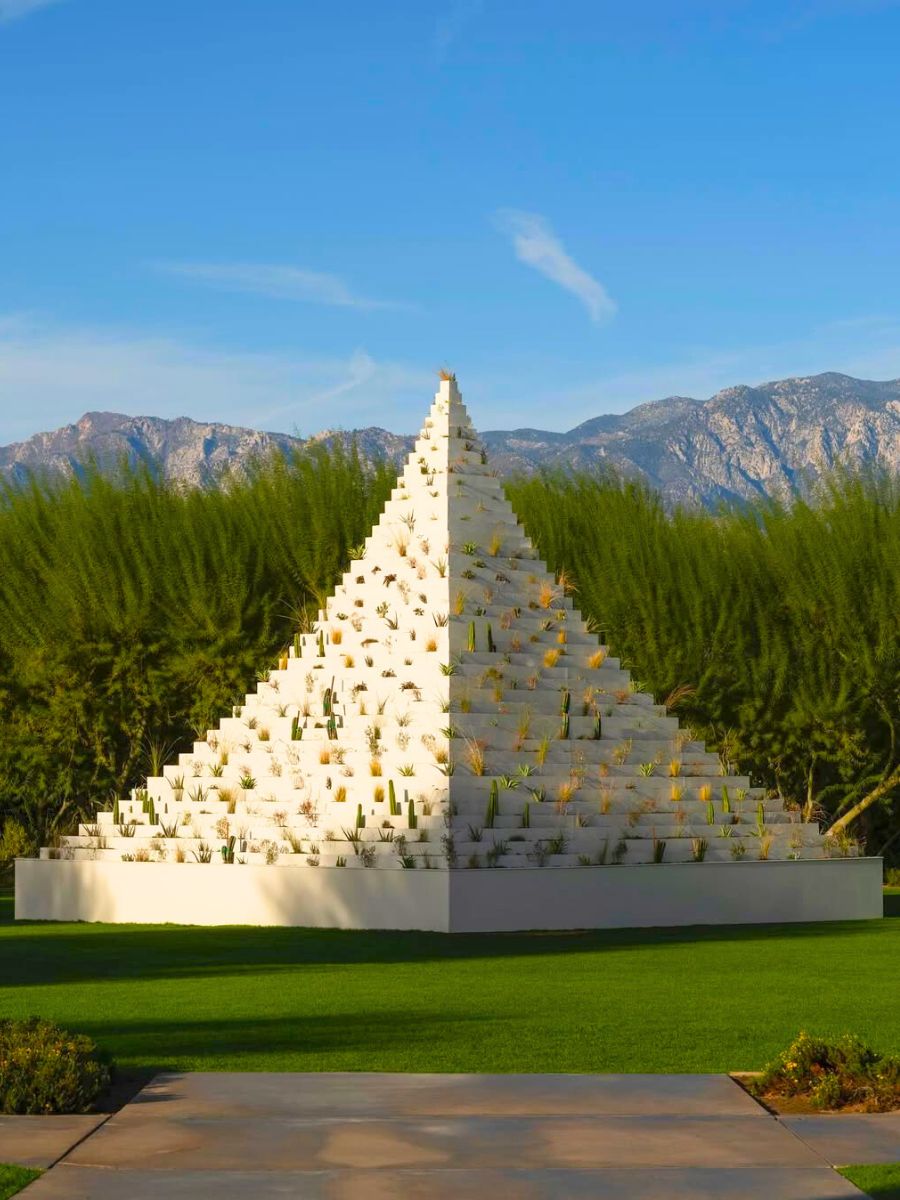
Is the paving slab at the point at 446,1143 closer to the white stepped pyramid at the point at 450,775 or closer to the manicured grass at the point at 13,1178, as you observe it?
the manicured grass at the point at 13,1178

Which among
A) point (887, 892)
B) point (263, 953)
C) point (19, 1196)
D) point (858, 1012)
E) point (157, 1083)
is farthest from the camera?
point (887, 892)

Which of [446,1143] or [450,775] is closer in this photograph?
[446,1143]

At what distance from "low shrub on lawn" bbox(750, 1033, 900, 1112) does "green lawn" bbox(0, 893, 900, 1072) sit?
1136 mm

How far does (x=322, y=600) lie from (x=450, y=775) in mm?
13858

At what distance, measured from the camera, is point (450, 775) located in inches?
1010

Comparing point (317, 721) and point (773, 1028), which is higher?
point (317, 721)

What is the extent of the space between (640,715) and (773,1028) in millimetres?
13780

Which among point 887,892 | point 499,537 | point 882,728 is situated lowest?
point 887,892

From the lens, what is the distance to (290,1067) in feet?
39.5

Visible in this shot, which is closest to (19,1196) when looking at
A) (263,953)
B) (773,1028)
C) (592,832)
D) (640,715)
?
(773,1028)

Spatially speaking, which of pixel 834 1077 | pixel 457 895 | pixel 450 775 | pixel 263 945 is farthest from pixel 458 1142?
pixel 450 775

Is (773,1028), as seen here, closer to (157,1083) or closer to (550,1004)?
(550,1004)

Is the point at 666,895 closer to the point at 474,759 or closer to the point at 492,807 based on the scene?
the point at 492,807

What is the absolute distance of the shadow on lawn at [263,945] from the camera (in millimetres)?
19359
